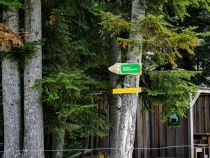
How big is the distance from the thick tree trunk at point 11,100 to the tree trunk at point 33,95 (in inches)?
8.9

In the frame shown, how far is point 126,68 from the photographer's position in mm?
7402

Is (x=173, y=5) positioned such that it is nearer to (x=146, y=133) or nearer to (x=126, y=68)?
(x=126, y=68)

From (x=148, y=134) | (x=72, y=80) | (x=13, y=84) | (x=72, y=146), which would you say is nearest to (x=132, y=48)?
(x=72, y=80)

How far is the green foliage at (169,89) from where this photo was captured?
8469 millimetres

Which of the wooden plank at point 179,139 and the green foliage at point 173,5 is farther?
the wooden plank at point 179,139

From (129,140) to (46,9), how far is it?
3.84m

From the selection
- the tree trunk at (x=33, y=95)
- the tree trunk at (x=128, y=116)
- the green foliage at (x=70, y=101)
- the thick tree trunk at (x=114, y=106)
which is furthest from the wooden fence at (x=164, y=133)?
the tree trunk at (x=128, y=116)

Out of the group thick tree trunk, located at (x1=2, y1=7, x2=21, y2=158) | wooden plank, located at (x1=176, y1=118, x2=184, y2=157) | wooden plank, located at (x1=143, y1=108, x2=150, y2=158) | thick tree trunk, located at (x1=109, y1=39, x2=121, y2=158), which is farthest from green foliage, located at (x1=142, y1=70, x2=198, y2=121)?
wooden plank, located at (x1=176, y1=118, x2=184, y2=157)

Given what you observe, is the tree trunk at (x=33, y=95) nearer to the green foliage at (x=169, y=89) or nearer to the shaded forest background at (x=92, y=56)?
the shaded forest background at (x=92, y=56)

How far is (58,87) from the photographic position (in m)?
8.13

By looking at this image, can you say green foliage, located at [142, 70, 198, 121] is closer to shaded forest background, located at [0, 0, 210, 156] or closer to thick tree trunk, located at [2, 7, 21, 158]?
shaded forest background, located at [0, 0, 210, 156]

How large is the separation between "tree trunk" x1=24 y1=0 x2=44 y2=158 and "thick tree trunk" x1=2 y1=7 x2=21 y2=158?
0.23 metres

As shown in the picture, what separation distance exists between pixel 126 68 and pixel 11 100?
271cm

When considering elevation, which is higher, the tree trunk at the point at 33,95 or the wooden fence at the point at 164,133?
the tree trunk at the point at 33,95
